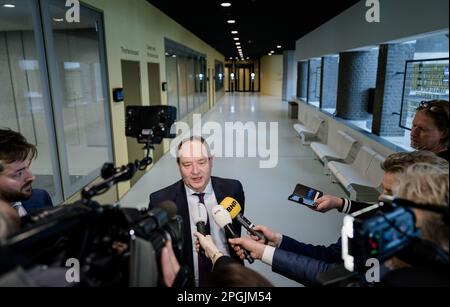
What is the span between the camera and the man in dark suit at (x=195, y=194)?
6.59 ft

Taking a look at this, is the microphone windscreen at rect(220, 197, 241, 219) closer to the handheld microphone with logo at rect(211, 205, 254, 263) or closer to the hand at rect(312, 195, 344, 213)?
the handheld microphone with logo at rect(211, 205, 254, 263)

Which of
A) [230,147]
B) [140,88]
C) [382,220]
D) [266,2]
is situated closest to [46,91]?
[140,88]

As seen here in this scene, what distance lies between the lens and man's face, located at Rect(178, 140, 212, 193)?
6.91 feet

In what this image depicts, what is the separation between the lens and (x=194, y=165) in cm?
211

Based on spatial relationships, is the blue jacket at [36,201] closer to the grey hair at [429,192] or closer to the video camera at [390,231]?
the video camera at [390,231]

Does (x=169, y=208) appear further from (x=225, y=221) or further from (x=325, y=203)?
(x=325, y=203)

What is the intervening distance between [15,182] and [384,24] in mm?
5501

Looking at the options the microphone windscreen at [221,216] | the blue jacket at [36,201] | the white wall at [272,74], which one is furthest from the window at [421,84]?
the white wall at [272,74]
